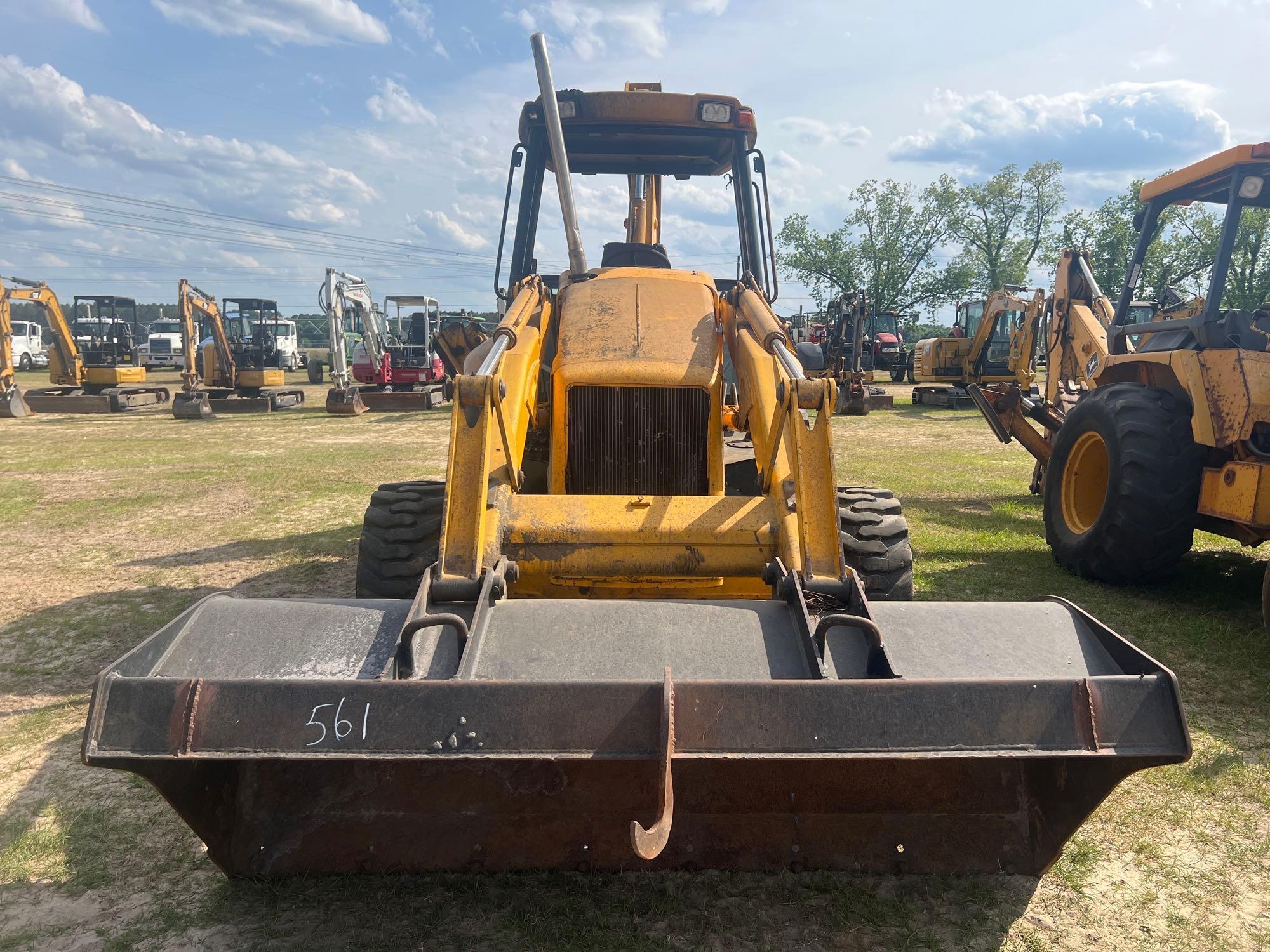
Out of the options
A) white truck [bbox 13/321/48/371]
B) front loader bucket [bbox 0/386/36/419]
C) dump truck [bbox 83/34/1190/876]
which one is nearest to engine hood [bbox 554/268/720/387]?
dump truck [bbox 83/34/1190/876]

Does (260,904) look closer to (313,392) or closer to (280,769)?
(280,769)

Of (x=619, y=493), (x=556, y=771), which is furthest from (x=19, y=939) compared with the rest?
(x=619, y=493)

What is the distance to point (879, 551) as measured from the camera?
4.06 meters

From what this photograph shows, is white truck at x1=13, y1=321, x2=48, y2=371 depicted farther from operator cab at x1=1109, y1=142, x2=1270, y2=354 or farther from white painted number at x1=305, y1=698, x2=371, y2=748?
white painted number at x1=305, y1=698, x2=371, y2=748

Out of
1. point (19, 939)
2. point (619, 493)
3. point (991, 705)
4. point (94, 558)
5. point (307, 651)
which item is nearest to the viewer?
point (991, 705)

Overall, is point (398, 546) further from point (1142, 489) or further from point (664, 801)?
point (1142, 489)

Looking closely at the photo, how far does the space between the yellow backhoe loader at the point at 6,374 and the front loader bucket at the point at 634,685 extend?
2037 centimetres

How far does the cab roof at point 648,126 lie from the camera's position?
5059 mm

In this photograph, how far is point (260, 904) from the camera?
8.36ft

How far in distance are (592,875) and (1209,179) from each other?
19.0 ft

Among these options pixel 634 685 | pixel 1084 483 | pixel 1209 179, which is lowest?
pixel 1084 483

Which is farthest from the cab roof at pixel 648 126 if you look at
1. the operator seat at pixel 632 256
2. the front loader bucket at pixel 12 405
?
the front loader bucket at pixel 12 405

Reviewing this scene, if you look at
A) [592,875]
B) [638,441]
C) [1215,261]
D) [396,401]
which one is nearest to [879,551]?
[638,441]

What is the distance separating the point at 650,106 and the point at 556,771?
12.9ft
